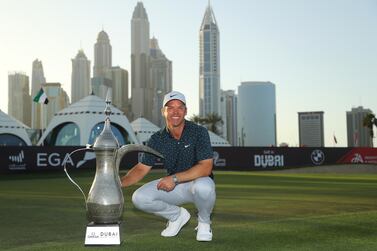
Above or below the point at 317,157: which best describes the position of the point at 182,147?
above

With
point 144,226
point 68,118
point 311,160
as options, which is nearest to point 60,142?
point 68,118

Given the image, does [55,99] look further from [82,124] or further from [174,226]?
[174,226]

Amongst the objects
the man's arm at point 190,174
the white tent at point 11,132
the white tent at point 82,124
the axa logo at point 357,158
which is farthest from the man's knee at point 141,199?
the white tent at point 11,132

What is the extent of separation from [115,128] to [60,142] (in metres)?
6.46

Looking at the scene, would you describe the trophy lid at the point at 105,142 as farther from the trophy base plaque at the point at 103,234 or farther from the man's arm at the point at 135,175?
the trophy base plaque at the point at 103,234

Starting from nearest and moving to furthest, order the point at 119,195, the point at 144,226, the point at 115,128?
the point at 119,195 → the point at 144,226 → the point at 115,128

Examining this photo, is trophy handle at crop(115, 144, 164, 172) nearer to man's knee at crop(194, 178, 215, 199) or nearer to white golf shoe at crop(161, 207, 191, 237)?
man's knee at crop(194, 178, 215, 199)

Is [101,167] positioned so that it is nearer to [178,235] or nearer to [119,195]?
[119,195]

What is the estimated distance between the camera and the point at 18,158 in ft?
92.0

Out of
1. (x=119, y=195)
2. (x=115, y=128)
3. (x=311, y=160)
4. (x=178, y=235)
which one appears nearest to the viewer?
(x=119, y=195)

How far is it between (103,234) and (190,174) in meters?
1.10

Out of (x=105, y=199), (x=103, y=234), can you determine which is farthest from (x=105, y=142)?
(x=103, y=234)

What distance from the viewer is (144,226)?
737 centimetres

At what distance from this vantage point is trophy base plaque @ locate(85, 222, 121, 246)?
201 inches
